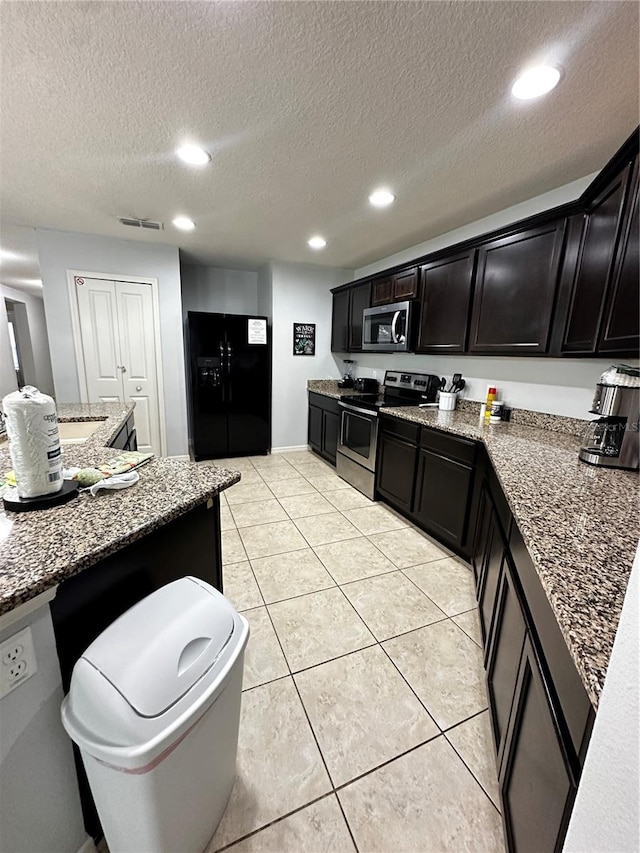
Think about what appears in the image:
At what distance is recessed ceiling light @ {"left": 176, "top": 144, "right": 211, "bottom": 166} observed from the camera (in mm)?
1928

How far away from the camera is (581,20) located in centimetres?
114

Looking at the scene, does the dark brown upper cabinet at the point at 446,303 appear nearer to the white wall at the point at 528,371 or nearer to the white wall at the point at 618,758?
the white wall at the point at 528,371

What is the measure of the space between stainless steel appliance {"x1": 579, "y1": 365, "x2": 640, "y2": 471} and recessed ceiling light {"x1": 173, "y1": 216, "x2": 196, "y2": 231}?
3306 millimetres

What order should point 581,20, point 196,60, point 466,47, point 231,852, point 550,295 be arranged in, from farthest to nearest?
point 550,295 → point 196,60 → point 466,47 → point 581,20 → point 231,852

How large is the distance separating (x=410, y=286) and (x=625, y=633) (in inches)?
127

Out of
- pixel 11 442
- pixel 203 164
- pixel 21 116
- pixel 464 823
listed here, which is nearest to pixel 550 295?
pixel 203 164

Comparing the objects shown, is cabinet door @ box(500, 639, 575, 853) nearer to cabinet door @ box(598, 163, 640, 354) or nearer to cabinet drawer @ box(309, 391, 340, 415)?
cabinet door @ box(598, 163, 640, 354)

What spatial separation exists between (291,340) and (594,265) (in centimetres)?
339

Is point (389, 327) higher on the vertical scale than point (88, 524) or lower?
higher

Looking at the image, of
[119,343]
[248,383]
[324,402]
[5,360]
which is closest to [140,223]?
[119,343]

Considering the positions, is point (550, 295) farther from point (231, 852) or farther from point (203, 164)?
point (231, 852)

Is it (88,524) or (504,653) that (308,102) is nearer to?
(88,524)

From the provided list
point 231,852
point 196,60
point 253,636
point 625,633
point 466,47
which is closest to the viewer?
point 625,633

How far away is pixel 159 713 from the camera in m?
0.69
